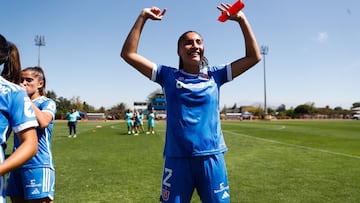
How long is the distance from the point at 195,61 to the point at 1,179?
6.05 feet

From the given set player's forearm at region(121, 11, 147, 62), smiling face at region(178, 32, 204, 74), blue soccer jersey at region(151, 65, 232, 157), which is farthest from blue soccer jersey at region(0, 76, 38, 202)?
smiling face at region(178, 32, 204, 74)

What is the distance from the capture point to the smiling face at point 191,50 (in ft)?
9.34

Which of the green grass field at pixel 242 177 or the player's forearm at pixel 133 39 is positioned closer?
the player's forearm at pixel 133 39

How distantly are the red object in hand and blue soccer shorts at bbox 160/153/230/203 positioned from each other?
132 cm

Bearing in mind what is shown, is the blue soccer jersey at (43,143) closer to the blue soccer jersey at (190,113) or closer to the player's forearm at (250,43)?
the blue soccer jersey at (190,113)

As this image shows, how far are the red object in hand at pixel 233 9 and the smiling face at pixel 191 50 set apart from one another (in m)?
0.28

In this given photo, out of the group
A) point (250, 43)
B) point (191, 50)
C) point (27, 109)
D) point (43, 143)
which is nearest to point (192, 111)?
point (191, 50)

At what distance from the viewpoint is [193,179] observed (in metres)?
2.71

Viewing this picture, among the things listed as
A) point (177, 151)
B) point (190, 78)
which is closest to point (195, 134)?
point (177, 151)

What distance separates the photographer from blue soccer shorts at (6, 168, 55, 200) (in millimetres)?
3012

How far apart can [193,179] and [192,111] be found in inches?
24.6

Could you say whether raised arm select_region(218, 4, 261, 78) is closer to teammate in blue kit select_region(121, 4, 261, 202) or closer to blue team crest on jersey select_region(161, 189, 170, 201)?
teammate in blue kit select_region(121, 4, 261, 202)

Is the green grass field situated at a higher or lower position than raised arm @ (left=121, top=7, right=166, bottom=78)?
lower

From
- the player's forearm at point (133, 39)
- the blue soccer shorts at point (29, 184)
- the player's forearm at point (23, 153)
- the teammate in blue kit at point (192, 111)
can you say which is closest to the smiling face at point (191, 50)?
the teammate in blue kit at point (192, 111)
